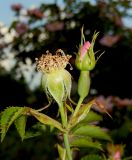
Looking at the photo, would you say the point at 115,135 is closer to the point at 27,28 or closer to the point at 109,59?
the point at 109,59

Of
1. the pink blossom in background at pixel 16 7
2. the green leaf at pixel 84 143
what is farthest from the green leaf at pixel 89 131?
the pink blossom in background at pixel 16 7

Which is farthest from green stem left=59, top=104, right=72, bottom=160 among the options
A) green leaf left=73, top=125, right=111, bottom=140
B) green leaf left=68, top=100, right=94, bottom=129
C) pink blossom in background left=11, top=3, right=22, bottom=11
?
pink blossom in background left=11, top=3, right=22, bottom=11

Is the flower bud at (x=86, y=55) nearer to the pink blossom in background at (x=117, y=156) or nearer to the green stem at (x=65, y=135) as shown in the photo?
the green stem at (x=65, y=135)

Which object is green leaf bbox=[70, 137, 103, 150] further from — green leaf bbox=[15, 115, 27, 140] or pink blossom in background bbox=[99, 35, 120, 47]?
pink blossom in background bbox=[99, 35, 120, 47]

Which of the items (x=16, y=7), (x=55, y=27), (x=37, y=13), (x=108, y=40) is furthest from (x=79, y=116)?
(x=16, y=7)

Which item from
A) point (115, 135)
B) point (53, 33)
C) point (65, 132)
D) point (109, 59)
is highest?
point (53, 33)

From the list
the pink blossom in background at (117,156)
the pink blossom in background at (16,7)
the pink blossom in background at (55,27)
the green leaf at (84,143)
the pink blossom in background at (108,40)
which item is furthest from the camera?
the pink blossom in background at (16,7)

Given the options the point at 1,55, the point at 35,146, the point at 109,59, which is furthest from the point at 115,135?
the point at 1,55

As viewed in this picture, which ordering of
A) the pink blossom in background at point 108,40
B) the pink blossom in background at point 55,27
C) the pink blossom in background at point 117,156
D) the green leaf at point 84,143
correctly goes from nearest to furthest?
the green leaf at point 84,143, the pink blossom in background at point 117,156, the pink blossom in background at point 108,40, the pink blossom in background at point 55,27
